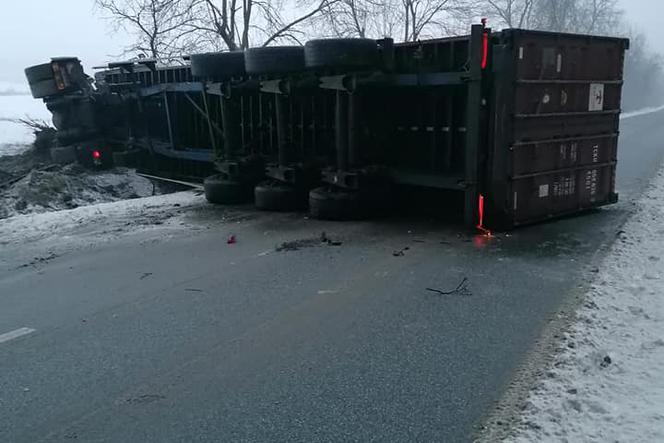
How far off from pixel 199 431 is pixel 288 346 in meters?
1.25

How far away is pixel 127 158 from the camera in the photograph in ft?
53.4

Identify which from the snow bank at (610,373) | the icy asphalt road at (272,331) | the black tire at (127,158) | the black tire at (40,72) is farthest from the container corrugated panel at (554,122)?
the black tire at (40,72)

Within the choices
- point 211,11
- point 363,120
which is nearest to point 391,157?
point 363,120

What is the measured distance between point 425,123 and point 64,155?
11746 millimetres

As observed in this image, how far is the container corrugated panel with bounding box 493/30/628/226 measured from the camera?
25.1 ft

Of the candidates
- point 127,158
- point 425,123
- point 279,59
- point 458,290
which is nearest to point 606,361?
point 458,290

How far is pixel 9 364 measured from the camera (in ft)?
14.4

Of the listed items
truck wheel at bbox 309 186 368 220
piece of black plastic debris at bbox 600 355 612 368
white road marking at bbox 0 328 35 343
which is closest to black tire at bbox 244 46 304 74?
truck wheel at bbox 309 186 368 220

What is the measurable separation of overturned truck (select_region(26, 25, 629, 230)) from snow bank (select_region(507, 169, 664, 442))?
7.74 feet

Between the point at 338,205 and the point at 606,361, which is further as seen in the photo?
the point at 338,205

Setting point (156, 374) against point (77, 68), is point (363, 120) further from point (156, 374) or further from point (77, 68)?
point (77, 68)

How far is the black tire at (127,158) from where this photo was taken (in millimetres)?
16266

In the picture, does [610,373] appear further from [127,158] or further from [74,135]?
[74,135]

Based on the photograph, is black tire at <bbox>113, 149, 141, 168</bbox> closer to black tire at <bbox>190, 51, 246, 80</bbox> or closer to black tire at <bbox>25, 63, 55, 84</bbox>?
black tire at <bbox>25, 63, 55, 84</bbox>
